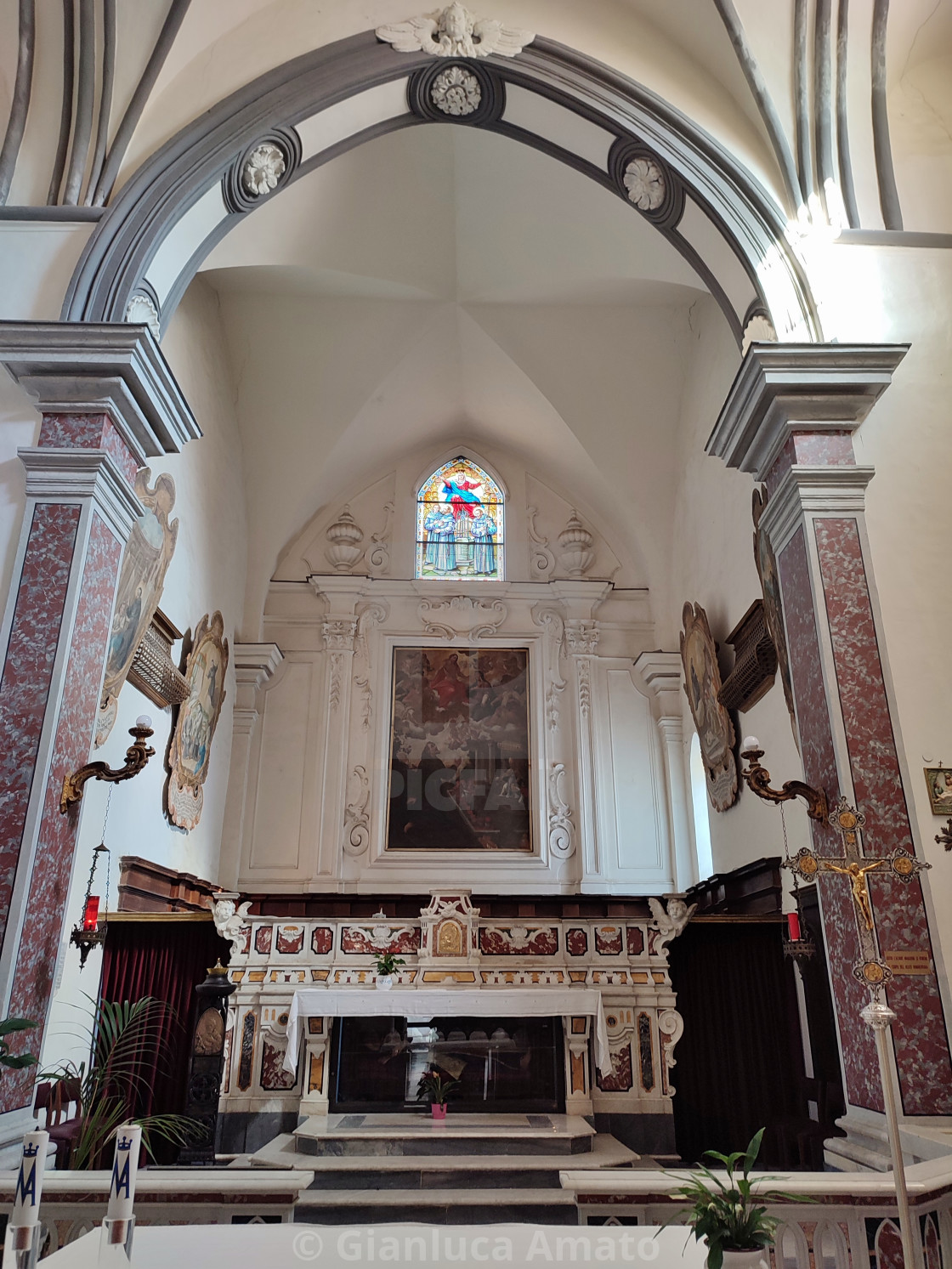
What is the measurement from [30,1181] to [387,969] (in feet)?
16.3

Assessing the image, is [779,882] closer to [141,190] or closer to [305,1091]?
[305,1091]

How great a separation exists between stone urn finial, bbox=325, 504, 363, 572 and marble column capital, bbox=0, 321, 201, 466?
643cm

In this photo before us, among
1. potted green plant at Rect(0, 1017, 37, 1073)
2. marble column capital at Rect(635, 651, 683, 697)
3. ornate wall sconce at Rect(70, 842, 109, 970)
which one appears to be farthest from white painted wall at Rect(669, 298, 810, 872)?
potted green plant at Rect(0, 1017, 37, 1073)

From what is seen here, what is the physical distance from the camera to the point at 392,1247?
3.22 meters

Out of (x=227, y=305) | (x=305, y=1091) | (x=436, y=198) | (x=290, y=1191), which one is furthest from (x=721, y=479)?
(x=290, y=1191)

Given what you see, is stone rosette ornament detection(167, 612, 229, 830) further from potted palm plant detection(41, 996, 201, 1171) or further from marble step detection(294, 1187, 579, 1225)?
marble step detection(294, 1187, 579, 1225)

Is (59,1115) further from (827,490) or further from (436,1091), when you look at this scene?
(827,490)

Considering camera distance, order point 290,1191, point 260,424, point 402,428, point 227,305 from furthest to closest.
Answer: point 402,428 < point 260,424 < point 227,305 < point 290,1191

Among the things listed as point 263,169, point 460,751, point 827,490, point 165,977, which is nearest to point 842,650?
point 827,490

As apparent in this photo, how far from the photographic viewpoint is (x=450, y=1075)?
7.48 m

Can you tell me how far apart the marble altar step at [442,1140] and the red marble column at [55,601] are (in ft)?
8.00

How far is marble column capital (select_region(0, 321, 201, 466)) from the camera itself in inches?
223

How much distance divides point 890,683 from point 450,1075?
14.8ft

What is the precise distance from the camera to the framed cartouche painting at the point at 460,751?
11305mm
